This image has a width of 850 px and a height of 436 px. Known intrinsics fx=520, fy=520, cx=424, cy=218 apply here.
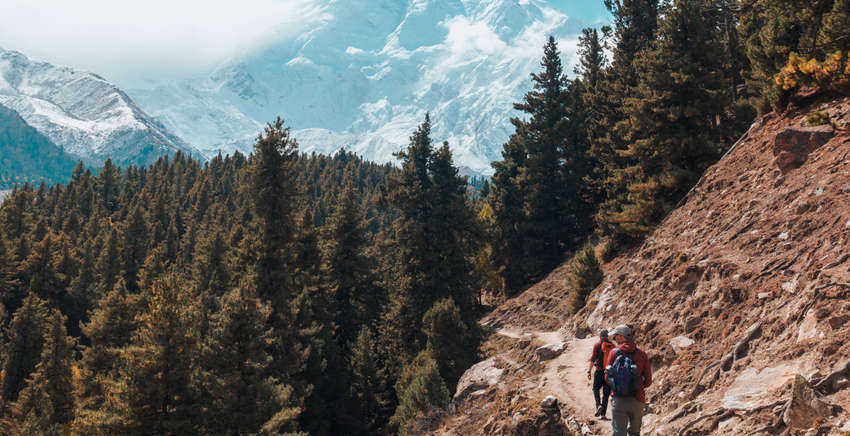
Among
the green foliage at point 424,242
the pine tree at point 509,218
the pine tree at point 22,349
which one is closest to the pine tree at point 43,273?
the pine tree at point 22,349

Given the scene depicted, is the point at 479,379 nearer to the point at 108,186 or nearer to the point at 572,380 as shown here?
the point at 572,380

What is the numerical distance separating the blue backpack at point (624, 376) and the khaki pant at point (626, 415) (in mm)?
112

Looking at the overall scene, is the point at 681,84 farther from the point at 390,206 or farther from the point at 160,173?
the point at 160,173

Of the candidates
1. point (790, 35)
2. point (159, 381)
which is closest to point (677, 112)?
point (790, 35)

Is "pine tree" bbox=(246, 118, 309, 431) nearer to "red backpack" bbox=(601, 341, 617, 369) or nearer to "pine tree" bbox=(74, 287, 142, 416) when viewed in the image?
"pine tree" bbox=(74, 287, 142, 416)

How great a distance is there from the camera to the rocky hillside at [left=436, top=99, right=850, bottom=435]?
7312 millimetres

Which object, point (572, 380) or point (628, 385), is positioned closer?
point (628, 385)

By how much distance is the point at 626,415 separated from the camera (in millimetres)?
8117

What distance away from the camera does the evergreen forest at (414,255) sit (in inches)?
692

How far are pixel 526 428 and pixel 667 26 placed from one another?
64.2ft

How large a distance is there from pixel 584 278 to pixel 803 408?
17.9 m

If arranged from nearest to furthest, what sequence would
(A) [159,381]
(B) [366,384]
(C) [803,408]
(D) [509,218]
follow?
(C) [803,408] → (A) [159,381] → (B) [366,384] → (D) [509,218]

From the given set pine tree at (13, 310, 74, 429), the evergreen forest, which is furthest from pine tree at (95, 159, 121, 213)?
pine tree at (13, 310, 74, 429)

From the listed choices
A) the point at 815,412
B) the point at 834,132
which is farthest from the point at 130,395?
the point at 834,132
